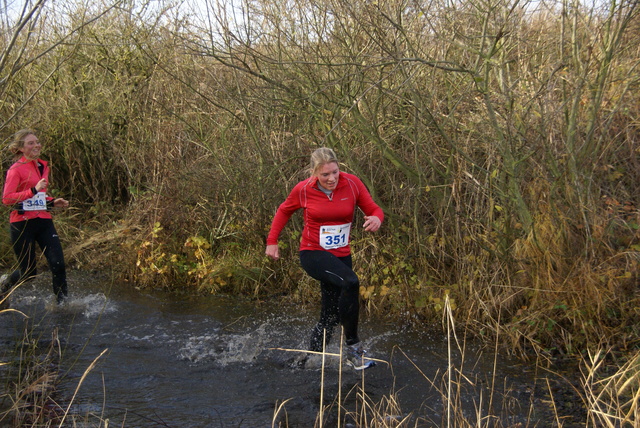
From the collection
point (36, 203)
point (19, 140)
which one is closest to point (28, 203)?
point (36, 203)

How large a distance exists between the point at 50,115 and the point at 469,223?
7.26 meters

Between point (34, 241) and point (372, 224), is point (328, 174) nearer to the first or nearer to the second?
point (372, 224)

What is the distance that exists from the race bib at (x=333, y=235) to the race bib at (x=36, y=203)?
10.3 feet

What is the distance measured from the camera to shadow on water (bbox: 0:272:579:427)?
4.90 m

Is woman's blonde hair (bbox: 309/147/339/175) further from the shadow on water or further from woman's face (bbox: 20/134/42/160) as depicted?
woman's face (bbox: 20/134/42/160)

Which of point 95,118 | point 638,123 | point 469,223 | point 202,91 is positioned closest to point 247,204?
point 202,91

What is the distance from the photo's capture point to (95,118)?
443 inches

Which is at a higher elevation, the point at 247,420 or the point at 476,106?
the point at 476,106

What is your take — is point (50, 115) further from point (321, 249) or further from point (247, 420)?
point (247, 420)

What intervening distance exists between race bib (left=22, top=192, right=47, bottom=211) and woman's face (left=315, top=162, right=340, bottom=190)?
3.21m

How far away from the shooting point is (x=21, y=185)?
7047 mm

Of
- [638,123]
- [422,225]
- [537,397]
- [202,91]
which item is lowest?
[537,397]

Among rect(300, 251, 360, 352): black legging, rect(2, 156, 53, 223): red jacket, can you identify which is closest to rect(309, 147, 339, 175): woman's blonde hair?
rect(300, 251, 360, 352): black legging

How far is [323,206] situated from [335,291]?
752mm
